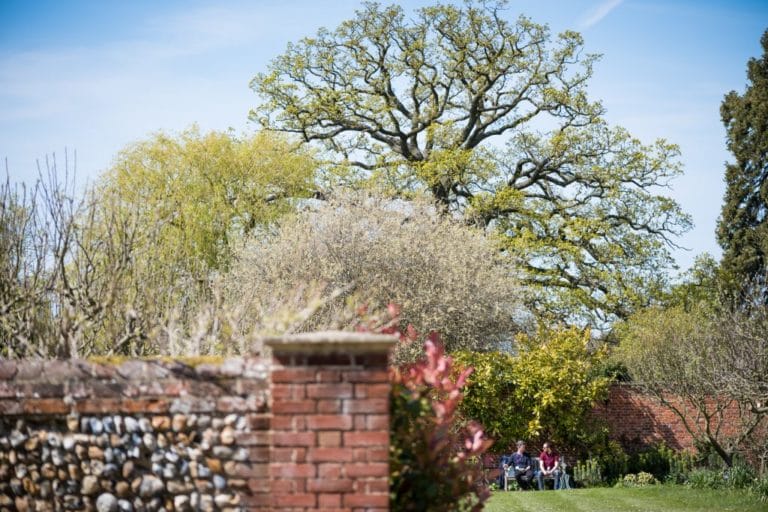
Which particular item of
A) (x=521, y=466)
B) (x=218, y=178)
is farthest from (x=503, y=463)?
(x=218, y=178)

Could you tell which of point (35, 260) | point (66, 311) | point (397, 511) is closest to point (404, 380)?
point (397, 511)

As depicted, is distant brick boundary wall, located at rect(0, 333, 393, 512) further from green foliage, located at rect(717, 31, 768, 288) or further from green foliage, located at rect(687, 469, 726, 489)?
green foliage, located at rect(717, 31, 768, 288)

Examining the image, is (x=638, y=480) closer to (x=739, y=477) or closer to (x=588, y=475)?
(x=588, y=475)

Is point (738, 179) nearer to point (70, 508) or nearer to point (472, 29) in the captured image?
point (472, 29)

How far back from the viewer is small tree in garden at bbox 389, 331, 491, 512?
593 centimetres

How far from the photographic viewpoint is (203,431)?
5.75 m

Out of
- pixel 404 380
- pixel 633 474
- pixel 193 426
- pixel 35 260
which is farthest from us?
pixel 633 474

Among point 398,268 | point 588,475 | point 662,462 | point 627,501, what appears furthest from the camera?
point 398,268

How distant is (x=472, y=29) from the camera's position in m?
30.0

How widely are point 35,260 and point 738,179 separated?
2422 cm

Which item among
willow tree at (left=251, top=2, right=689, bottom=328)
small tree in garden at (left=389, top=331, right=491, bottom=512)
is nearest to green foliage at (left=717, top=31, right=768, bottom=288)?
willow tree at (left=251, top=2, right=689, bottom=328)

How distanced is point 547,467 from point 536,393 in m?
Answer: 1.71

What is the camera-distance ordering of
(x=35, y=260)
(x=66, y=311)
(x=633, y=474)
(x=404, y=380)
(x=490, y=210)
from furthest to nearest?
1. (x=490, y=210)
2. (x=633, y=474)
3. (x=35, y=260)
4. (x=66, y=311)
5. (x=404, y=380)

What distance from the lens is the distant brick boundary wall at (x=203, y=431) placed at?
17.5 feet
